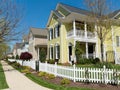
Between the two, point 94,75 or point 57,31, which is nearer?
point 94,75

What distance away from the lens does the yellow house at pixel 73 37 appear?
2345cm

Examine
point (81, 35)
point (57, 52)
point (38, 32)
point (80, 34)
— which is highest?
point (38, 32)

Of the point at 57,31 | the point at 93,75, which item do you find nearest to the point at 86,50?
the point at 57,31

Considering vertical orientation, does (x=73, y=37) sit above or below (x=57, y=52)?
above

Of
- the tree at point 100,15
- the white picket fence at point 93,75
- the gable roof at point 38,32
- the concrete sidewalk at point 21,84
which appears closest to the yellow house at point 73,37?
the tree at point 100,15

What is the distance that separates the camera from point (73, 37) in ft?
75.5

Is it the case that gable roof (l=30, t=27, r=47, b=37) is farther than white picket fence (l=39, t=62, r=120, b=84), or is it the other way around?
gable roof (l=30, t=27, r=47, b=37)

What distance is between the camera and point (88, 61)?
22.0 meters

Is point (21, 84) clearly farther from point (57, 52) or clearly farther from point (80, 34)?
point (57, 52)

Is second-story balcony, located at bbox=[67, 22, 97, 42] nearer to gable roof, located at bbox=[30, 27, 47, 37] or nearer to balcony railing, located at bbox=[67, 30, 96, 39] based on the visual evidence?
balcony railing, located at bbox=[67, 30, 96, 39]

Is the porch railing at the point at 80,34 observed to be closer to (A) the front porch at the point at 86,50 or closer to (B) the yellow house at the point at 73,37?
(B) the yellow house at the point at 73,37

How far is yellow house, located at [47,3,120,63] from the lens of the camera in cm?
2345

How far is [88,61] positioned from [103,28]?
21.7 feet

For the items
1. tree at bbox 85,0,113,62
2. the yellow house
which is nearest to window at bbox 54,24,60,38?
the yellow house
